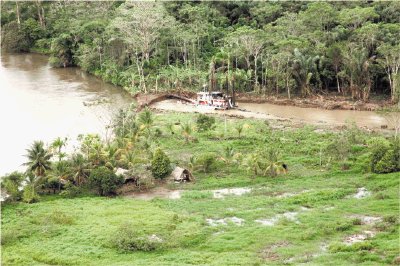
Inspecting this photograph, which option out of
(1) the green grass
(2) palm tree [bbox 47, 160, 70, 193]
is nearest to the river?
(2) palm tree [bbox 47, 160, 70, 193]

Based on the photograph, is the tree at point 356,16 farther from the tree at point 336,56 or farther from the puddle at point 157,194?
the puddle at point 157,194

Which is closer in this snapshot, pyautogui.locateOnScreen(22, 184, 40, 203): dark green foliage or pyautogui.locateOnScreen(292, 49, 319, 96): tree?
pyautogui.locateOnScreen(22, 184, 40, 203): dark green foliage

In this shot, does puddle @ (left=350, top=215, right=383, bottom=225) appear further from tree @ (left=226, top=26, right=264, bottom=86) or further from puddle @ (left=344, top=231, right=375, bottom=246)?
tree @ (left=226, top=26, right=264, bottom=86)

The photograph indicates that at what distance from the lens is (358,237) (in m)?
26.3

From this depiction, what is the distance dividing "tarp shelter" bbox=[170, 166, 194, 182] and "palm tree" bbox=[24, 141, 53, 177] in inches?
285

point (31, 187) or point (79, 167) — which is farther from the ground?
point (79, 167)

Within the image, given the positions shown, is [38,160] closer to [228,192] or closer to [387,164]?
[228,192]

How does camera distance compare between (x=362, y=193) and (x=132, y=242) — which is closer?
(x=132, y=242)

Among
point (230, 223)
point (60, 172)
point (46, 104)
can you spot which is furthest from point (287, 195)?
point (46, 104)

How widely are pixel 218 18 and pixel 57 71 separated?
19236 mm

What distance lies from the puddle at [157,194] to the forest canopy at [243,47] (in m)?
17.9

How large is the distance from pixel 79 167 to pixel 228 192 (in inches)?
332

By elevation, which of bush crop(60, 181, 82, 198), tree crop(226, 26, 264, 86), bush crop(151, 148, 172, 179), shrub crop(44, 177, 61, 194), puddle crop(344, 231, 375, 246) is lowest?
puddle crop(344, 231, 375, 246)

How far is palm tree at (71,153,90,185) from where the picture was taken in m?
32.7
